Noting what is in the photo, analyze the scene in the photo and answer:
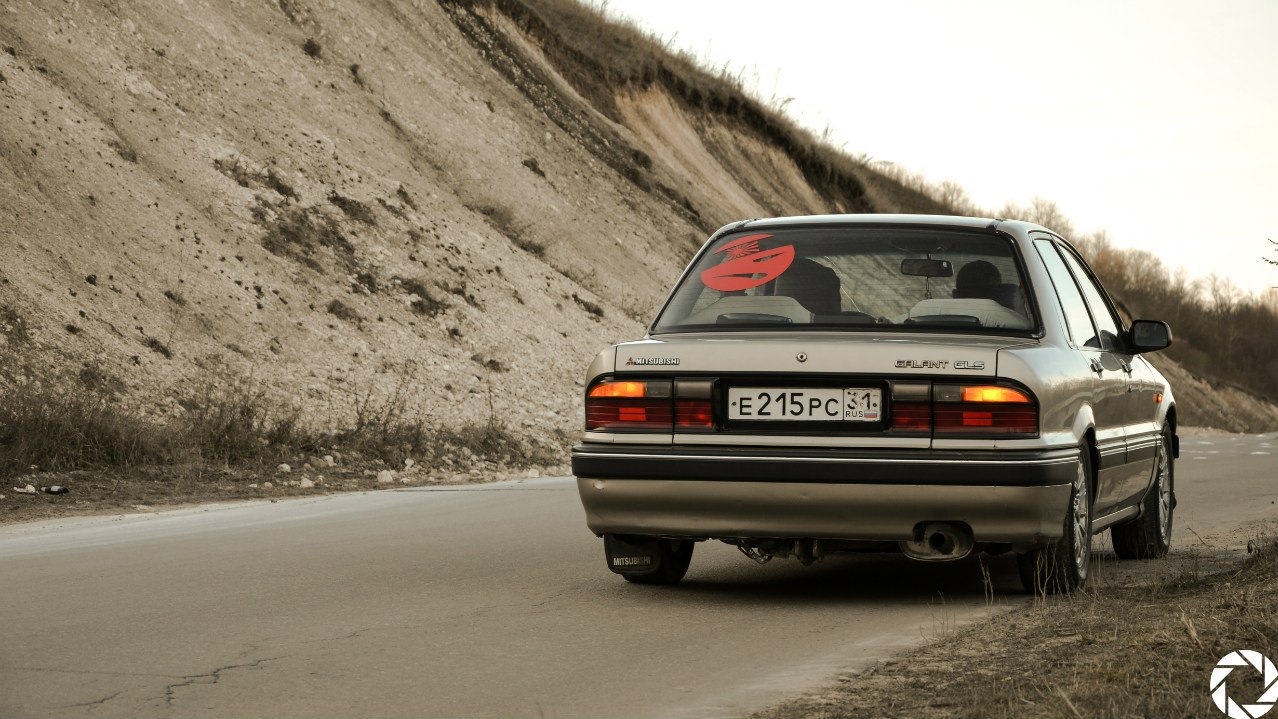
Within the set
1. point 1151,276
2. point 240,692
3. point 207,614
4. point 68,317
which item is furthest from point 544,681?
point 1151,276

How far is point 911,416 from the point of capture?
6633 millimetres

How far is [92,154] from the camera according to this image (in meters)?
23.1

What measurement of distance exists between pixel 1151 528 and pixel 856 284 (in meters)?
2.52

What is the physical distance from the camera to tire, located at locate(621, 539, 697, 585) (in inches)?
304

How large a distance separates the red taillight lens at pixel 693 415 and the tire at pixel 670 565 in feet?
3.07

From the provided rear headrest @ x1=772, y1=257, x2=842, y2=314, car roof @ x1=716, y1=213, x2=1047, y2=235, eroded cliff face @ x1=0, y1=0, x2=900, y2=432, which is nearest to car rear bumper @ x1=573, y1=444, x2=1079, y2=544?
rear headrest @ x1=772, y1=257, x2=842, y2=314

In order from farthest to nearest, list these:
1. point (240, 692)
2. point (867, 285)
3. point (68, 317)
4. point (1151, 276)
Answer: point (1151, 276), point (68, 317), point (867, 285), point (240, 692)

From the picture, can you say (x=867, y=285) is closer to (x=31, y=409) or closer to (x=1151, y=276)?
(x=31, y=409)

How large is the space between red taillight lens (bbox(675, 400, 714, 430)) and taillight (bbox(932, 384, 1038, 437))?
0.99m

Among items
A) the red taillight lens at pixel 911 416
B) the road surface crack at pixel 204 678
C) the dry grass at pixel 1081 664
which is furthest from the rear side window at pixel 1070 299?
the road surface crack at pixel 204 678

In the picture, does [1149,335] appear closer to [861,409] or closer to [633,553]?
[861,409]

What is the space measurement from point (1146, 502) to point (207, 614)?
5169 millimetres

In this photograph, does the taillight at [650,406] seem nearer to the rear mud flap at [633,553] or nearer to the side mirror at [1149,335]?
the rear mud flap at [633,553]

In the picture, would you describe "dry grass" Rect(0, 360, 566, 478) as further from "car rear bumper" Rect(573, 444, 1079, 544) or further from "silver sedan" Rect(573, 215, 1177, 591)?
"car rear bumper" Rect(573, 444, 1079, 544)
